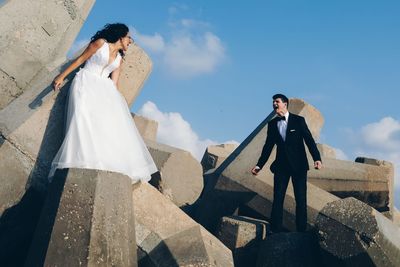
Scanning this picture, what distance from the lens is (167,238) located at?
3.28 m

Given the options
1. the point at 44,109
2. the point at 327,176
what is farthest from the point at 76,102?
the point at 327,176

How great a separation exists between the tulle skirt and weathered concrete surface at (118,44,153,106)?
1.91ft

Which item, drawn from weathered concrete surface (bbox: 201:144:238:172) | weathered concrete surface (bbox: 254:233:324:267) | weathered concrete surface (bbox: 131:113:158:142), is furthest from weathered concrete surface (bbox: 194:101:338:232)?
weathered concrete surface (bbox: 131:113:158:142)

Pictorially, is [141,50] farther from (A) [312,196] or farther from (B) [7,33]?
(A) [312,196]

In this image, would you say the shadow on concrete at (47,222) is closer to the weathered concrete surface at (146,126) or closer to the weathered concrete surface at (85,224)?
the weathered concrete surface at (85,224)

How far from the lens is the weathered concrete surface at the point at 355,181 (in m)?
5.48

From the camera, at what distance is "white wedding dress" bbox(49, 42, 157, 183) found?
129 inches

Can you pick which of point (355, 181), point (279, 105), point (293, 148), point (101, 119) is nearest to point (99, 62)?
point (101, 119)

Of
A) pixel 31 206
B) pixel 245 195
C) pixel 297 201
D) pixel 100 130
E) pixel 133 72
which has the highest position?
pixel 133 72

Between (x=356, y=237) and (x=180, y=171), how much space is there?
11.0 ft

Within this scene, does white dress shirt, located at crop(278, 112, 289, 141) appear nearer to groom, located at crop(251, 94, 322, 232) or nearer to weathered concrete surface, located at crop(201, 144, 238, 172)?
groom, located at crop(251, 94, 322, 232)

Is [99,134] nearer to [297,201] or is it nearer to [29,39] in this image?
[29,39]

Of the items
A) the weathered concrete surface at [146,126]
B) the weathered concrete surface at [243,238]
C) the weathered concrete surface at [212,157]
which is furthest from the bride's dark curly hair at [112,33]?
the weathered concrete surface at [212,157]

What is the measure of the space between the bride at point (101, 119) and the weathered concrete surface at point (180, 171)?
2081mm
